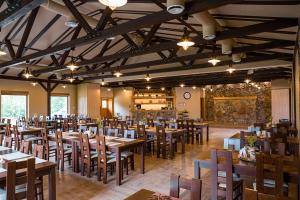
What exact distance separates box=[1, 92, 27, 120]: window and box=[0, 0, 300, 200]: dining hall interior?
5 cm

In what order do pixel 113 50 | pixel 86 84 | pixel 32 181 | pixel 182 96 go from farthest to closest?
pixel 182 96 < pixel 86 84 < pixel 113 50 < pixel 32 181

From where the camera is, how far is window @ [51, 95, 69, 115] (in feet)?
44.5

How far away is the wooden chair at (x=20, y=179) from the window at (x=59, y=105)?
11586mm

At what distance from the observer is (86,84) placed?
13742 millimetres

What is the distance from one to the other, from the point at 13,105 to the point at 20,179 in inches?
425

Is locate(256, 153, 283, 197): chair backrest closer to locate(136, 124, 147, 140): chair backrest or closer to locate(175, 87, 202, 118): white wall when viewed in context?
locate(136, 124, 147, 140): chair backrest

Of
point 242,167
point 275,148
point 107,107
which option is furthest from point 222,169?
point 107,107

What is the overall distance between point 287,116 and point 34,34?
11569 millimetres

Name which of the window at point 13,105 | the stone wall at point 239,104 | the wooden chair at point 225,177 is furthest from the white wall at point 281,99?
the window at point 13,105

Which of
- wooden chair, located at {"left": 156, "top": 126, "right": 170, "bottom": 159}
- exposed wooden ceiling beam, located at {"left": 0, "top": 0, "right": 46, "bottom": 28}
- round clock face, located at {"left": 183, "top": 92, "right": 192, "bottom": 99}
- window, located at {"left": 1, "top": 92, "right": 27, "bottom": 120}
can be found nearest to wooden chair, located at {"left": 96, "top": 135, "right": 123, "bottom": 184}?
wooden chair, located at {"left": 156, "top": 126, "right": 170, "bottom": 159}

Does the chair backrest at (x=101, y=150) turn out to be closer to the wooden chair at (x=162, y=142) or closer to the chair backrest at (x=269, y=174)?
the wooden chair at (x=162, y=142)

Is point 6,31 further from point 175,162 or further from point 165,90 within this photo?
point 165,90

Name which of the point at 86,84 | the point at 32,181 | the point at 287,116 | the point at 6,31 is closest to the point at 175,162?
the point at 32,181

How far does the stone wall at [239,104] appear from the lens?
14445 millimetres
